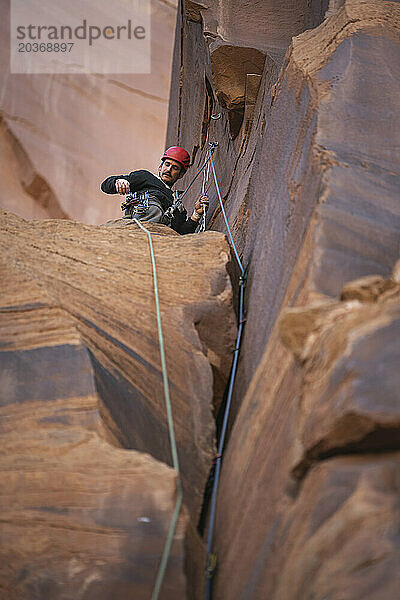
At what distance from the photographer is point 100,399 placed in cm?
261

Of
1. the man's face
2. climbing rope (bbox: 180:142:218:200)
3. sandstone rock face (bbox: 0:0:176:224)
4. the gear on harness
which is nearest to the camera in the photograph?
the gear on harness

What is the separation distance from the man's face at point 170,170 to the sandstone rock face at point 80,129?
5053 mm

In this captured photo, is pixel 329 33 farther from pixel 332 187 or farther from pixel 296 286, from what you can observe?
pixel 296 286

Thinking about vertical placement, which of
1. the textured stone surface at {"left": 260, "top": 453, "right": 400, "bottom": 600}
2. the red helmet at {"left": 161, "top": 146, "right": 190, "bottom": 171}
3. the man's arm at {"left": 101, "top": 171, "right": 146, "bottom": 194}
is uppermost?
the red helmet at {"left": 161, "top": 146, "right": 190, "bottom": 171}

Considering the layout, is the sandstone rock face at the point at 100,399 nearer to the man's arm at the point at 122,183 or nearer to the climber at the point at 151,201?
the climber at the point at 151,201

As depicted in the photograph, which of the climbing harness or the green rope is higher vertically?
the climbing harness

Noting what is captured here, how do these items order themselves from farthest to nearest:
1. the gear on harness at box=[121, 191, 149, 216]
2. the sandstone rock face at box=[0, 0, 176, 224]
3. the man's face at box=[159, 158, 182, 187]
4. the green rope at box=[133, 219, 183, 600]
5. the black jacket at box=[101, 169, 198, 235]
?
the sandstone rock face at box=[0, 0, 176, 224], the man's face at box=[159, 158, 182, 187], the black jacket at box=[101, 169, 198, 235], the gear on harness at box=[121, 191, 149, 216], the green rope at box=[133, 219, 183, 600]

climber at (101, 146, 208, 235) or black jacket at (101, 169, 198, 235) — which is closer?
climber at (101, 146, 208, 235)

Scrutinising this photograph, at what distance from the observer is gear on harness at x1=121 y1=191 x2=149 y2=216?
16.2ft

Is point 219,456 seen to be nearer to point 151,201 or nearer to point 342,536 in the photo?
point 342,536

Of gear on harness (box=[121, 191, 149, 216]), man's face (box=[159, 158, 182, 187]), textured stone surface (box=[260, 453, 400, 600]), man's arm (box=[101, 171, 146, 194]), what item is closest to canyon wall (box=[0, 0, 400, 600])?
textured stone surface (box=[260, 453, 400, 600])

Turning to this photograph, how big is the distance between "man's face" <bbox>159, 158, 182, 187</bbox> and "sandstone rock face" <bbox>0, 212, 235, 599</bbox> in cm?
204

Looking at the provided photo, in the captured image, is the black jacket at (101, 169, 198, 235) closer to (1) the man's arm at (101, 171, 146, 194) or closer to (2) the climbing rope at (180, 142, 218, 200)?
(1) the man's arm at (101, 171, 146, 194)

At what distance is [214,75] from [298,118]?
2.04 metres
